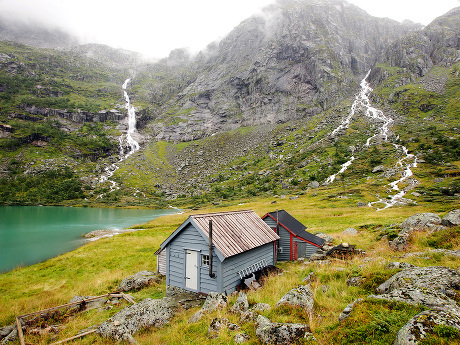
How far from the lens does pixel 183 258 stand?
15828 millimetres

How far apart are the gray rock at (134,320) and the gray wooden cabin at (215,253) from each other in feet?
10.9

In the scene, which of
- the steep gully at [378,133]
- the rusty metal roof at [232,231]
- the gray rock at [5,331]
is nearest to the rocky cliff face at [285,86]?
the steep gully at [378,133]

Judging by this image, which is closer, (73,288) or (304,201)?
(73,288)

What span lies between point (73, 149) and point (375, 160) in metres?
173

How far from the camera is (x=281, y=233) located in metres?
21.7

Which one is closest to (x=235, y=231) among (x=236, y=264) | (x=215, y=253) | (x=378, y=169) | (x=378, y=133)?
(x=236, y=264)

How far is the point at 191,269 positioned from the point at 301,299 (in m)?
8.86

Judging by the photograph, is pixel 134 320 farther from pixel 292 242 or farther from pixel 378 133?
pixel 378 133

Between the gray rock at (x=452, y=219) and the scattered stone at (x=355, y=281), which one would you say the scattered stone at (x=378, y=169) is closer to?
the gray rock at (x=452, y=219)

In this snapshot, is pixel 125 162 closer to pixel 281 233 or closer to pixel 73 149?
pixel 73 149

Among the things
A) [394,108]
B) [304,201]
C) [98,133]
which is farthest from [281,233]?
[98,133]

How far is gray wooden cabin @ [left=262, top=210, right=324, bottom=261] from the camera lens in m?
20.9

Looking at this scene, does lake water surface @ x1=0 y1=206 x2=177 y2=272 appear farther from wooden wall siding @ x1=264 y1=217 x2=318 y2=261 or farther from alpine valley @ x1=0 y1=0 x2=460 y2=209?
alpine valley @ x1=0 y1=0 x2=460 y2=209

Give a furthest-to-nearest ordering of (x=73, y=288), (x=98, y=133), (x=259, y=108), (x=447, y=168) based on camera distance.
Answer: (x=259, y=108), (x=98, y=133), (x=447, y=168), (x=73, y=288)
